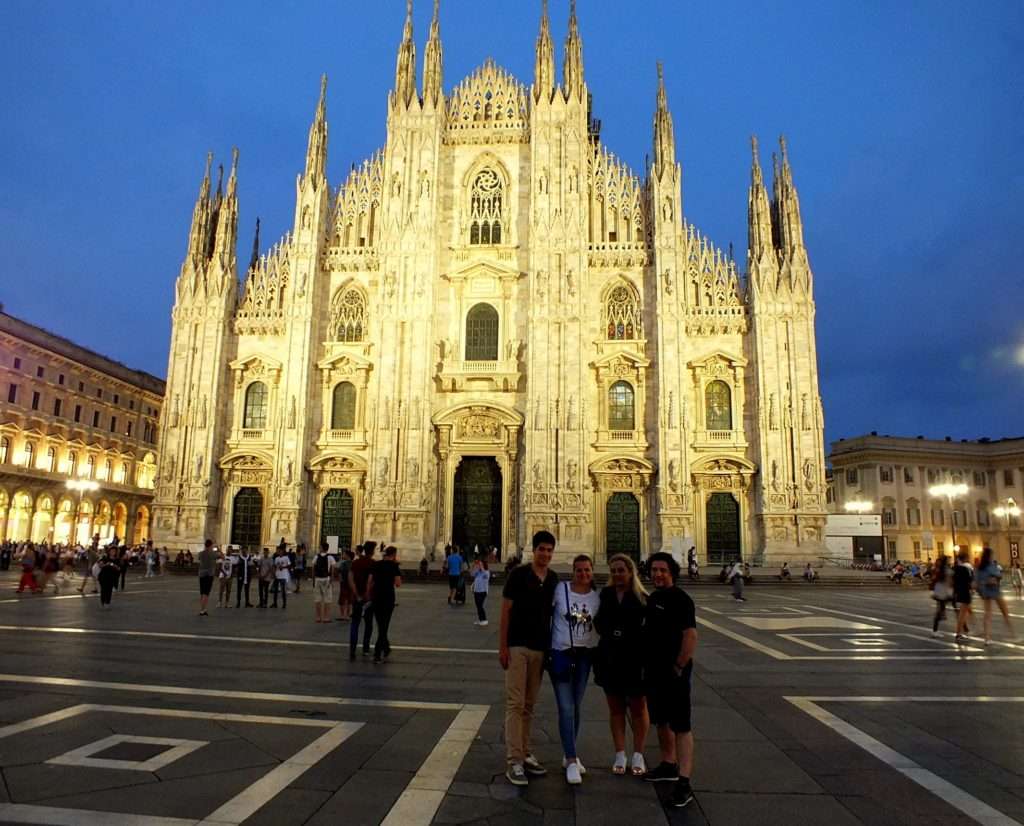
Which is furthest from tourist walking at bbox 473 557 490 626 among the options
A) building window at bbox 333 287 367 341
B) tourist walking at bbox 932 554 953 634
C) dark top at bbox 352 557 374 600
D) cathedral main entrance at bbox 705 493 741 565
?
building window at bbox 333 287 367 341

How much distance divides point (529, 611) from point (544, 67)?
121 ft

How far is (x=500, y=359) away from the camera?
113ft

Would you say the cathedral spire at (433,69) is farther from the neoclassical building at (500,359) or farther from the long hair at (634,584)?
the long hair at (634,584)

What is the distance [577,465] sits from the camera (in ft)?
106

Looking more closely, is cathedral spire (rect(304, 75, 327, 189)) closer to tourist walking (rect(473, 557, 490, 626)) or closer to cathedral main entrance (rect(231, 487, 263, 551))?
cathedral main entrance (rect(231, 487, 263, 551))

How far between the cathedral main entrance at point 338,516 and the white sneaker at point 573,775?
100ft

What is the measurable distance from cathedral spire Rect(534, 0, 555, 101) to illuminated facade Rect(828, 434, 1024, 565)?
4467 cm

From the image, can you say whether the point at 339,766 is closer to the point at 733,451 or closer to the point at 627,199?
the point at 733,451

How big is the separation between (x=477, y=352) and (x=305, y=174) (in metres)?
13.4

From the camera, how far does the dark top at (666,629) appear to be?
4.86m

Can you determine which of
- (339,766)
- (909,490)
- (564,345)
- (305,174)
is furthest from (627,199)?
(909,490)

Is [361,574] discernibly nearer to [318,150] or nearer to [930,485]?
[318,150]

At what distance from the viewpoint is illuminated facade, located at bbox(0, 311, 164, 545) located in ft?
141

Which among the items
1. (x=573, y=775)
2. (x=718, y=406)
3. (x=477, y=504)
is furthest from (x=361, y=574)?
(x=718, y=406)
